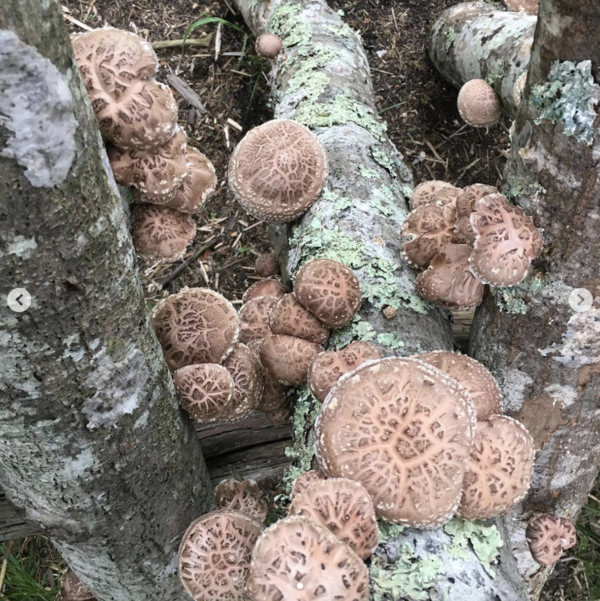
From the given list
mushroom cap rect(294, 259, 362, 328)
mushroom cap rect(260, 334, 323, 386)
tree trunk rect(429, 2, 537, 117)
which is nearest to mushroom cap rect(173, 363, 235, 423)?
mushroom cap rect(260, 334, 323, 386)

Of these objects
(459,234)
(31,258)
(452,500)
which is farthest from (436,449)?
(31,258)

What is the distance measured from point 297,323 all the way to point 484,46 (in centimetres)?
343

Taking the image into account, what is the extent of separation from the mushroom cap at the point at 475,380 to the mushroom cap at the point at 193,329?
3.12 feet

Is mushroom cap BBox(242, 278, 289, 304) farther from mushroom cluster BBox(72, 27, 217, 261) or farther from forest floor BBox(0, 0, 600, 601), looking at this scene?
forest floor BBox(0, 0, 600, 601)

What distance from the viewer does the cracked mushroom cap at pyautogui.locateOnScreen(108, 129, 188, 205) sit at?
2.12 m

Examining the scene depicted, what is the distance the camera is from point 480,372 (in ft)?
8.04

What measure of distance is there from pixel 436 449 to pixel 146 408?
3.63 feet

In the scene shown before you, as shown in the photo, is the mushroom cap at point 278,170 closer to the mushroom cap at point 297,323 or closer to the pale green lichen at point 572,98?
the mushroom cap at point 297,323

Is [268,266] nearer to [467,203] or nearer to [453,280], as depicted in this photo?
[453,280]

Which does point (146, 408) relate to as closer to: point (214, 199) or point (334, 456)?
point (334, 456)

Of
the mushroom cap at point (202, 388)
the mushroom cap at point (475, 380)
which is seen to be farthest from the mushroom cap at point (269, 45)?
the mushroom cap at point (475, 380)

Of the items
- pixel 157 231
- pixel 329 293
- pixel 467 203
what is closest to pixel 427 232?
pixel 467 203

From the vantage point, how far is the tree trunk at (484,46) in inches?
175

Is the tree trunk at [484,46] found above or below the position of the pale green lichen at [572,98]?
below
